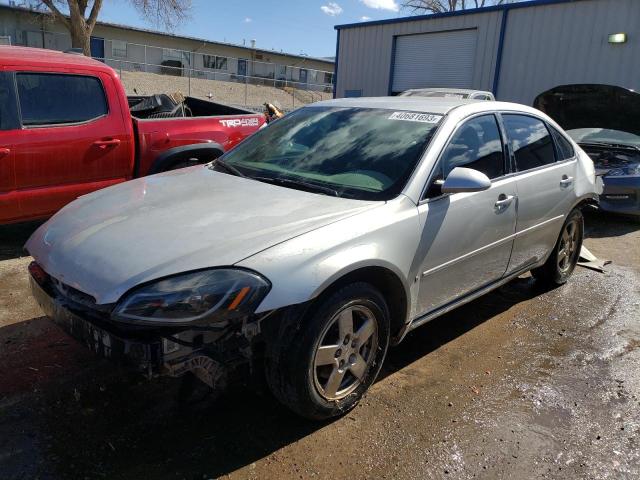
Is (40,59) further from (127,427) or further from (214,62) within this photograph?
(214,62)

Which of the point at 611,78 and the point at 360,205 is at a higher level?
the point at 611,78

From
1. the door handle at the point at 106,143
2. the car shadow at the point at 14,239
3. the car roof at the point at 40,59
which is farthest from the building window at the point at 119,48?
the door handle at the point at 106,143

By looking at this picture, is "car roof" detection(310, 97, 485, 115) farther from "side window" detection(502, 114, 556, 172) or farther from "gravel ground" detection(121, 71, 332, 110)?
"gravel ground" detection(121, 71, 332, 110)

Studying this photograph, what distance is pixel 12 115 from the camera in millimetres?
4594

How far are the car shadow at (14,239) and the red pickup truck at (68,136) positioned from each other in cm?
52

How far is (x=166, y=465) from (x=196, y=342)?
0.62m

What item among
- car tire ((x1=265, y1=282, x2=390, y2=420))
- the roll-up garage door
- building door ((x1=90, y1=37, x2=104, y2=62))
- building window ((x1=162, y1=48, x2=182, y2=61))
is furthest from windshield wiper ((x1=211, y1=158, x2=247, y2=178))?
building door ((x1=90, y1=37, x2=104, y2=62))

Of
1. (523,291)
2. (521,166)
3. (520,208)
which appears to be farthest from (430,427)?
(523,291)

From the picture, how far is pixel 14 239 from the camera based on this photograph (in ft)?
18.4

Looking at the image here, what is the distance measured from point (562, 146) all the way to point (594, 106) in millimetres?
3522

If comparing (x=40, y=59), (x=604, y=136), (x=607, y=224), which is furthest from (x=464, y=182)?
(x=604, y=136)

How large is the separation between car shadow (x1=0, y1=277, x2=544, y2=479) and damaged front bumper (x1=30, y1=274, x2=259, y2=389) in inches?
12.8

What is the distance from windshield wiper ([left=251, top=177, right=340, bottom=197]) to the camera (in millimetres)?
2988

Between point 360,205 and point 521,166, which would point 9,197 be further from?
point 521,166
